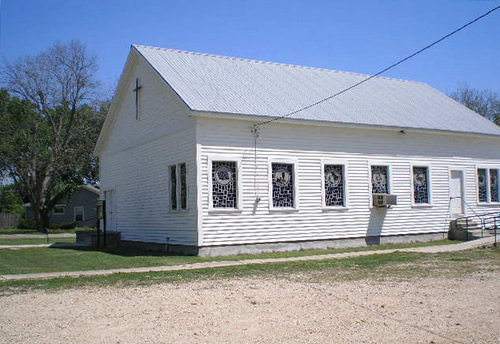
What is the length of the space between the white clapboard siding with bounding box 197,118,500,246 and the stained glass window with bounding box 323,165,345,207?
31 cm

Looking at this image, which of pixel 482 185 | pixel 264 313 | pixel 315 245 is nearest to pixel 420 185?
pixel 482 185

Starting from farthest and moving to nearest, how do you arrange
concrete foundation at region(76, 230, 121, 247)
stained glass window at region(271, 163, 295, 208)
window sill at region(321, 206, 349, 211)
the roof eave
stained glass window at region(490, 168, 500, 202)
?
stained glass window at region(490, 168, 500, 202) < concrete foundation at region(76, 230, 121, 247) < window sill at region(321, 206, 349, 211) < stained glass window at region(271, 163, 295, 208) < the roof eave

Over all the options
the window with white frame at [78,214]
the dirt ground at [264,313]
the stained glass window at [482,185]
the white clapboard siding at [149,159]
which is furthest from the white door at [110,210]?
the window with white frame at [78,214]

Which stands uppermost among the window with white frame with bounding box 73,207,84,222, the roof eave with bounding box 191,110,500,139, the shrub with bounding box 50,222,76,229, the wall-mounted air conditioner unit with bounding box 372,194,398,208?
the roof eave with bounding box 191,110,500,139

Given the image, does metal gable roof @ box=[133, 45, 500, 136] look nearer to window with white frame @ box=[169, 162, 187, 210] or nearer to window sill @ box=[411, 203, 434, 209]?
window with white frame @ box=[169, 162, 187, 210]

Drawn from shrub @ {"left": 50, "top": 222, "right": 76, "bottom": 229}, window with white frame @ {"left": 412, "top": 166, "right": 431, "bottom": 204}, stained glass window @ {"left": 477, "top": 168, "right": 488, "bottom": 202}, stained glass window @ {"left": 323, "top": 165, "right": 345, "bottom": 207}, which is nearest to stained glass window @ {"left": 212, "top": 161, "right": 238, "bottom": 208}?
stained glass window @ {"left": 323, "top": 165, "right": 345, "bottom": 207}

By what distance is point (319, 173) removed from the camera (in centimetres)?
Result: 1850

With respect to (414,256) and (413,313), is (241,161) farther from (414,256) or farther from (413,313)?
(413,313)

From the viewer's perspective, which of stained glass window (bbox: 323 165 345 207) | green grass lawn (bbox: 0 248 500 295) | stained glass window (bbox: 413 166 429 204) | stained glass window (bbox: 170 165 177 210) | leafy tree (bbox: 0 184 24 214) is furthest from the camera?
leafy tree (bbox: 0 184 24 214)

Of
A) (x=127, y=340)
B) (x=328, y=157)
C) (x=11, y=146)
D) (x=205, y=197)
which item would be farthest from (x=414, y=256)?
(x=11, y=146)

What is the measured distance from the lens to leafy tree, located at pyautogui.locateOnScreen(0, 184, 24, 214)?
55.1m

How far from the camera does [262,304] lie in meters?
8.44

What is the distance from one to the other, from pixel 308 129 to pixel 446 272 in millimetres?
8003

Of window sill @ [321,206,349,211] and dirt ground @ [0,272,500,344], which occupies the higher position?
window sill @ [321,206,349,211]
